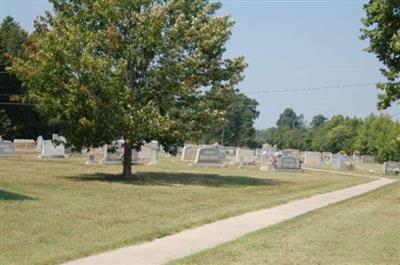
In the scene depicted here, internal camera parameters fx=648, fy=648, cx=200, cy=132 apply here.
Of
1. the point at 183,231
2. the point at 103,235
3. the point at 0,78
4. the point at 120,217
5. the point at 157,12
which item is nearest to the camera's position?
the point at 103,235

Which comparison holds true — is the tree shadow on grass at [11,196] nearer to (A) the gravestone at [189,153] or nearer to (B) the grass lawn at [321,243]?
(B) the grass lawn at [321,243]

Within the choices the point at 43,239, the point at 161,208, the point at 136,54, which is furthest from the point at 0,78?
the point at 43,239

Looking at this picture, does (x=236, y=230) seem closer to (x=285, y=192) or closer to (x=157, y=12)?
(x=285, y=192)

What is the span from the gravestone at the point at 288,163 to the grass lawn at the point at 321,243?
2326cm

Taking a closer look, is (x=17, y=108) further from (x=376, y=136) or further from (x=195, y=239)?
(x=195, y=239)

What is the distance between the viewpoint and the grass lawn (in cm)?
900

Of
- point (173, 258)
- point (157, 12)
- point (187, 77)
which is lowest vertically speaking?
point (173, 258)

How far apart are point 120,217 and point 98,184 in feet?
25.7

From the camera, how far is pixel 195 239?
10.8 meters

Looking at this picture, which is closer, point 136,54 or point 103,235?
point 103,235

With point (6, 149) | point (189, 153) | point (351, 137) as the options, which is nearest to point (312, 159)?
point (189, 153)

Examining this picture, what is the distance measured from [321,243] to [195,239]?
2.07 m

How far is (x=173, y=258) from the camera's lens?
8984mm

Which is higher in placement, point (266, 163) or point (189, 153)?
point (189, 153)
